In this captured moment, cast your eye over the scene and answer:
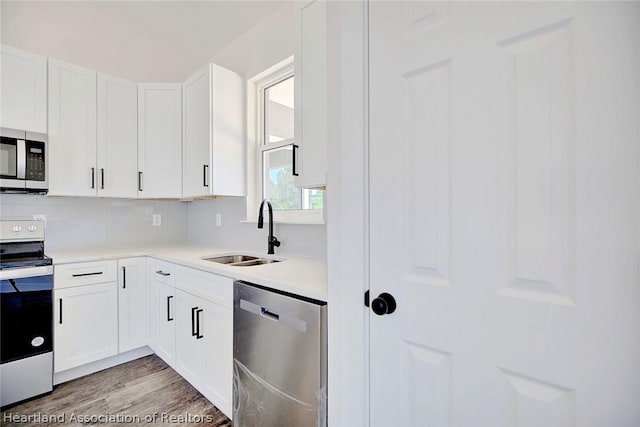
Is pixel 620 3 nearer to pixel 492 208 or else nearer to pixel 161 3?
pixel 492 208

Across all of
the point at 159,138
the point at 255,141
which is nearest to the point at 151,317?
the point at 159,138

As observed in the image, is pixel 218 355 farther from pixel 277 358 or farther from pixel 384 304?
pixel 384 304

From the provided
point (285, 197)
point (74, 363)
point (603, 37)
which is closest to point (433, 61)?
point (603, 37)

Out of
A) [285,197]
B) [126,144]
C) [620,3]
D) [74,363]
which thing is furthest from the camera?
[126,144]

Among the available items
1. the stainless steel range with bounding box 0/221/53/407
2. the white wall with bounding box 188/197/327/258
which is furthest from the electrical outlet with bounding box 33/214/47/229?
the white wall with bounding box 188/197/327/258

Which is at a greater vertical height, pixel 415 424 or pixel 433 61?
pixel 433 61

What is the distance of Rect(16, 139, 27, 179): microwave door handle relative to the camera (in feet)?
6.60

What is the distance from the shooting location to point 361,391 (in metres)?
1.03

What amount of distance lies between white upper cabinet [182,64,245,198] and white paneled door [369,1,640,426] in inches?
63.5

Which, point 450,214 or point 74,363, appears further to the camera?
point 74,363

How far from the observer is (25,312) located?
1.85m

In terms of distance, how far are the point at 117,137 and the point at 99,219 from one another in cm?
77

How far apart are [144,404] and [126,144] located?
1.98 meters

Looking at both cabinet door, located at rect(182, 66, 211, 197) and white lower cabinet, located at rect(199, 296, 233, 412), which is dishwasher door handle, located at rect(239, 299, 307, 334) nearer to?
white lower cabinet, located at rect(199, 296, 233, 412)
